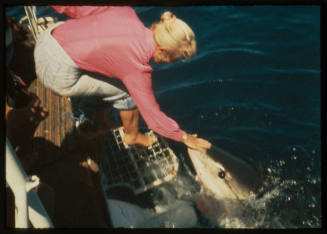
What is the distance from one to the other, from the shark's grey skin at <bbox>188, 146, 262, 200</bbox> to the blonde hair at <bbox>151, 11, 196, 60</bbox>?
1.13 meters

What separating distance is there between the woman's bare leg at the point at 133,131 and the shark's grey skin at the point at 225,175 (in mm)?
550

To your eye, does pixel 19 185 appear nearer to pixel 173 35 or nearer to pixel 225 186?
pixel 173 35

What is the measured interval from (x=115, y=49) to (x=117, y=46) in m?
0.02

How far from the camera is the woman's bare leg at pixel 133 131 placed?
7.92 ft

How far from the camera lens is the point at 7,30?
1342 millimetres

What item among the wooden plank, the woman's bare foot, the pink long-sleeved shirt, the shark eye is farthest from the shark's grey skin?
the wooden plank

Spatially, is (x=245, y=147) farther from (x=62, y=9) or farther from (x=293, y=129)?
(x=62, y=9)

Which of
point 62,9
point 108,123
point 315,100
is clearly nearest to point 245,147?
point 315,100

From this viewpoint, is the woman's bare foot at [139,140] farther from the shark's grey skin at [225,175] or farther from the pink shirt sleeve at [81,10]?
the pink shirt sleeve at [81,10]

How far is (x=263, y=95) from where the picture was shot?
3695mm

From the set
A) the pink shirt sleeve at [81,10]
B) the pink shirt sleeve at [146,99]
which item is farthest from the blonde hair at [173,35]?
the pink shirt sleeve at [81,10]

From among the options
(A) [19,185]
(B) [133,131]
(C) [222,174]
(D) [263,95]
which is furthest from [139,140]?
(D) [263,95]

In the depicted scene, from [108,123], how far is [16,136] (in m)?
0.92

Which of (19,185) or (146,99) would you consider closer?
(19,185)
